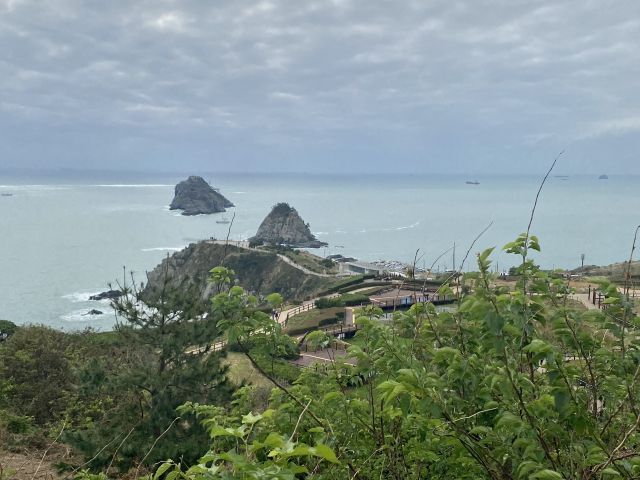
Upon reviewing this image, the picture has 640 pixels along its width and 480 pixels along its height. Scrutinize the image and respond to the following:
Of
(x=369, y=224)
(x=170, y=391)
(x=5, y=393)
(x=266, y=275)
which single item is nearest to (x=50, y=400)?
(x=5, y=393)

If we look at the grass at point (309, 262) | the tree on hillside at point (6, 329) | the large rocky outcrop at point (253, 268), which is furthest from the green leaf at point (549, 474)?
the grass at point (309, 262)

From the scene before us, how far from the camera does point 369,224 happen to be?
174 meters

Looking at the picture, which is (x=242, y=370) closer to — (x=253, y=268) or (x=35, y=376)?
(x=35, y=376)

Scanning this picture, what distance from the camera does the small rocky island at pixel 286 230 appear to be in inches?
5423

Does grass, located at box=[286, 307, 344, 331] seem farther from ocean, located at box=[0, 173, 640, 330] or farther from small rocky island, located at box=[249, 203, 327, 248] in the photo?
small rocky island, located at box=[249, 203, 327, 248]

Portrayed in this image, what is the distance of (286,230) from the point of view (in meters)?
139

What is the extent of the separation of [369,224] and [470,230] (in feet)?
123

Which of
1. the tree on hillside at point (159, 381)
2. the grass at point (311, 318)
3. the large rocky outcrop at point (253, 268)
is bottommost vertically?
the large rocky outcrop at point (253, 268)

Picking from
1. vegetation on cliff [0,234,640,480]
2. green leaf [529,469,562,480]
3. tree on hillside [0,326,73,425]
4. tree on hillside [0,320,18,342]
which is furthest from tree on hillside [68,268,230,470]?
tree on hillside [0,320,18,342]

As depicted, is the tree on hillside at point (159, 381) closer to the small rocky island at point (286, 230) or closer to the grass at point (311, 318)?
the grass at point (311, 318)

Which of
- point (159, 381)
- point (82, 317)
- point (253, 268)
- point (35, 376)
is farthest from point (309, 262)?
point (159, 381)

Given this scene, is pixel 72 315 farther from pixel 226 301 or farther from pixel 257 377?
pixel 226 301

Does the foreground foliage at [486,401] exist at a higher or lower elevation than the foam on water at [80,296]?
higher

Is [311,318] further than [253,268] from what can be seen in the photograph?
No
